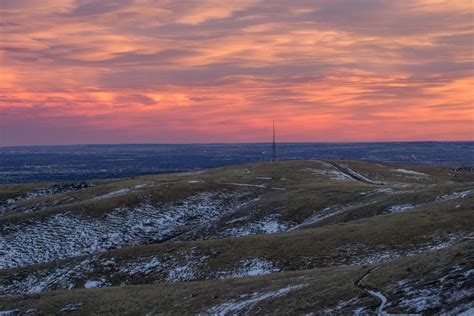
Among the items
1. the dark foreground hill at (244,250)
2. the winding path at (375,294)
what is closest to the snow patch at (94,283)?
the dark foreground hill at (244,250)

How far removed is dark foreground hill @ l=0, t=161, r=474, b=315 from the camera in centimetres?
2461

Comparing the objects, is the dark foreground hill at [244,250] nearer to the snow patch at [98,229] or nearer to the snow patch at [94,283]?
the snow patch at [98,229]

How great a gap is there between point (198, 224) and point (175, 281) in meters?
29.5

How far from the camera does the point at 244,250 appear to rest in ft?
144

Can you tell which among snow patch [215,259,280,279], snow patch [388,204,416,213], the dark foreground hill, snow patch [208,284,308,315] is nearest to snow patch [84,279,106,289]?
the dark foreground hill

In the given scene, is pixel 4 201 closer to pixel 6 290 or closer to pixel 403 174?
pixel 6 290

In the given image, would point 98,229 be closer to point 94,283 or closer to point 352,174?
point 94,283

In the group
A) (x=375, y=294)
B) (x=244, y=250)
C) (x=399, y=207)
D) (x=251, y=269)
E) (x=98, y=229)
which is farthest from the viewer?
(x=98, y=229)

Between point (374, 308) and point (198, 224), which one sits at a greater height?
point (374, 308)

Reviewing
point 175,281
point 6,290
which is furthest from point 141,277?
point 6,290

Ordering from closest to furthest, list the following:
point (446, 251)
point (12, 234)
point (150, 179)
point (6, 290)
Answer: point (446, 251)
point (6, 290)
point (12, 234)
point (150, 179)

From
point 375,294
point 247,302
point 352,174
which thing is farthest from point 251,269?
point 352,174

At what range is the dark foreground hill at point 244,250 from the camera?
24609 mm

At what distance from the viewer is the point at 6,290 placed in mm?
42656
